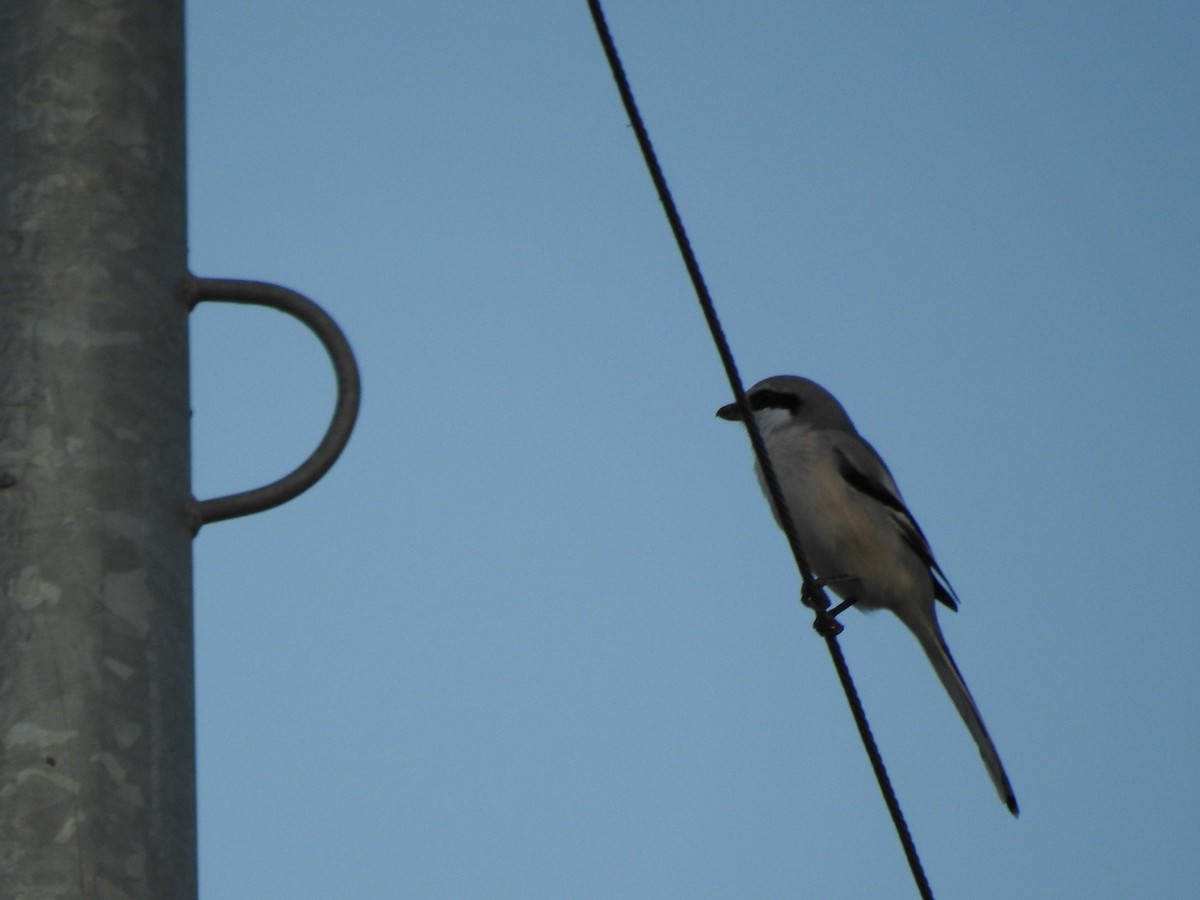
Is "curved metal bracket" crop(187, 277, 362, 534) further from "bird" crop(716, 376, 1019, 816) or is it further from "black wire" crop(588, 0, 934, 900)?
"bird" crop(716, 376, 1019, 816)

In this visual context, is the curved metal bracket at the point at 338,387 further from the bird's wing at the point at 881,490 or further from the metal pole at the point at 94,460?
the bird's wing at the point at 881,490

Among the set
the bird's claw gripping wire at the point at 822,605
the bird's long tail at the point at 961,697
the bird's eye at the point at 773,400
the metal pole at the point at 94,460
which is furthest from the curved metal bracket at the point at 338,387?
the bird's eye at the point at 773,400

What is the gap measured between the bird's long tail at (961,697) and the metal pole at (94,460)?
4.34m

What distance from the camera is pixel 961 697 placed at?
20.9 ft

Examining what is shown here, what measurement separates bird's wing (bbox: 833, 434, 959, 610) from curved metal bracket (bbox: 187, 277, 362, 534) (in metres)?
4.93

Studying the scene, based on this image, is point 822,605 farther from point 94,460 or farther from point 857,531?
point 94,460

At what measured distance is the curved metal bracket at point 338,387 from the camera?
6.61 feet

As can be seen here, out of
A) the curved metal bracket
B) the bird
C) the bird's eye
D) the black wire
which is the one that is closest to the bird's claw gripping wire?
the bird

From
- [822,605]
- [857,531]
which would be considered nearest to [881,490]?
[857,531]

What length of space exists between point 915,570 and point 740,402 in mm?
3436

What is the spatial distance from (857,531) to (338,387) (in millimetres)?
4790

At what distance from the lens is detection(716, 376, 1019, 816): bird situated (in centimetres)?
669

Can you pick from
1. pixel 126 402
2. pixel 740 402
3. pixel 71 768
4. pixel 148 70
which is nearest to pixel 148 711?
pixel 71 768

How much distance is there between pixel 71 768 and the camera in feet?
5.31
